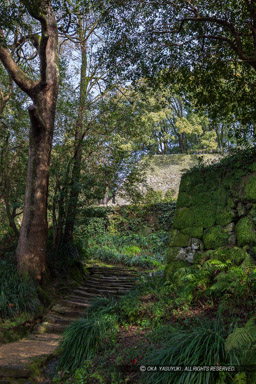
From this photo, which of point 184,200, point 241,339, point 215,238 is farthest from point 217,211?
point 241,339

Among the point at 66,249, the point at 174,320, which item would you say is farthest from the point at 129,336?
the point at 66,249

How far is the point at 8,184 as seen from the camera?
8031 mm

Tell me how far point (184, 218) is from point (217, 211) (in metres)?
0.78

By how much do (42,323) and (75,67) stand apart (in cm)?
916

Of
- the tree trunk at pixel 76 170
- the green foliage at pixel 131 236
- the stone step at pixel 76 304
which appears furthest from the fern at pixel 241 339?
the green foliage at pixel 131 236

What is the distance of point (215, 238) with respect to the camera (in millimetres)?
5375

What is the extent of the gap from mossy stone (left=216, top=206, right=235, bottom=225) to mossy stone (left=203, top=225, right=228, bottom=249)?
0.12m

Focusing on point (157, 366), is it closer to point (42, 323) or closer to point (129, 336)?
point (129, 336)

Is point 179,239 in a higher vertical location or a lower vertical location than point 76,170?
lower

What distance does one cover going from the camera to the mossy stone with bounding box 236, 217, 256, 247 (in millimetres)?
4785

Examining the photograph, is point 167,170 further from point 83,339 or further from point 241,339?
point 241,339

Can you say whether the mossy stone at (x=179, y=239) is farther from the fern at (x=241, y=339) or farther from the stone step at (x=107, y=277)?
the fern at (x=241, y=339)

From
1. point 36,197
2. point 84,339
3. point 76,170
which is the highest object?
point 76,170

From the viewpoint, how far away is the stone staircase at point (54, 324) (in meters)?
4.12
